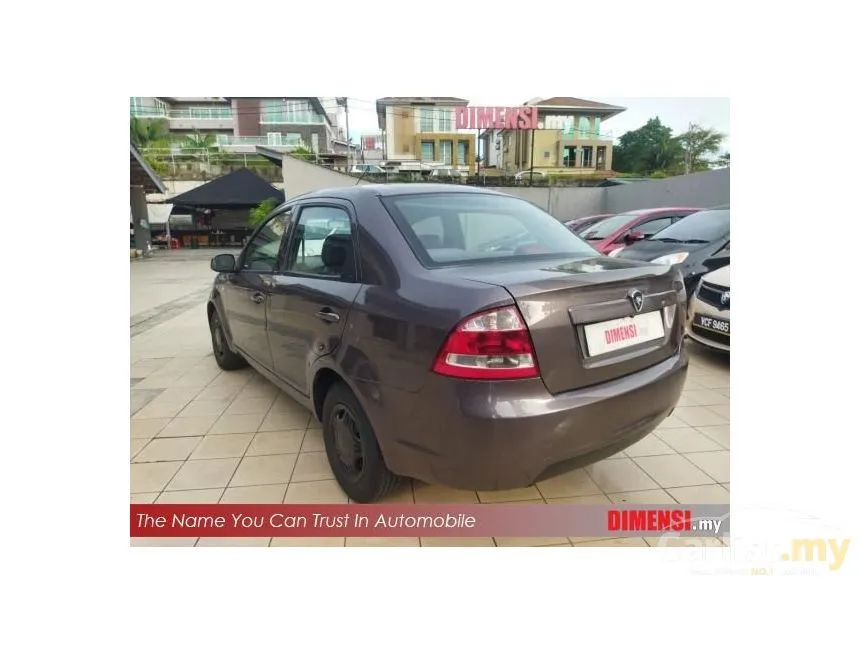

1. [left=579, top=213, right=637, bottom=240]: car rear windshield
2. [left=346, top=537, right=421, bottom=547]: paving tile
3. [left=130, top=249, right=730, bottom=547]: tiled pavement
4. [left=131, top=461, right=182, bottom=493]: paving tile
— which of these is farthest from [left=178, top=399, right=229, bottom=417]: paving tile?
[left=579, top=213, right=637, bottom=240]: car rear windshield

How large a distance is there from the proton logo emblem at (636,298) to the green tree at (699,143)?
102cm

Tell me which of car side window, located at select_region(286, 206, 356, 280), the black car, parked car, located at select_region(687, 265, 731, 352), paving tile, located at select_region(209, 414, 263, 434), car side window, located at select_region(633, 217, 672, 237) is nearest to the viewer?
car side window, located at select_region(286, 206, 356, 280)

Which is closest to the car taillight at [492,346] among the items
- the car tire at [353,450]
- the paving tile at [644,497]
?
the car tire at [353,450]

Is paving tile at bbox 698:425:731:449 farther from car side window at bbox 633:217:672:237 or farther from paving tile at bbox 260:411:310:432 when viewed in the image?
car side window at bbox 633:217:672:237

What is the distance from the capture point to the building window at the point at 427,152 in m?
2.96

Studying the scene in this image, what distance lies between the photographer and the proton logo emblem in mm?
1721

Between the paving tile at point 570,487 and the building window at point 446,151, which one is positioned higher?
the building window at point 446,151

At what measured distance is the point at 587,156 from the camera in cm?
300

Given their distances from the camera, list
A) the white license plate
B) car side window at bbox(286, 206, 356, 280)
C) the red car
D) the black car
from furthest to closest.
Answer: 1. the red car
2. the black car
3. car side window at bbox(286, 206, 356, 280)
4. the white license plate

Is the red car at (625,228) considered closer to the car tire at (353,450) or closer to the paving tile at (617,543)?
the paving tile at (617,543)

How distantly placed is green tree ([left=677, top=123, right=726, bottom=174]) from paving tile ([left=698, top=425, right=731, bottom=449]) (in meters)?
1.56

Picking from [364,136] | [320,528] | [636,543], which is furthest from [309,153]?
[636,543]
